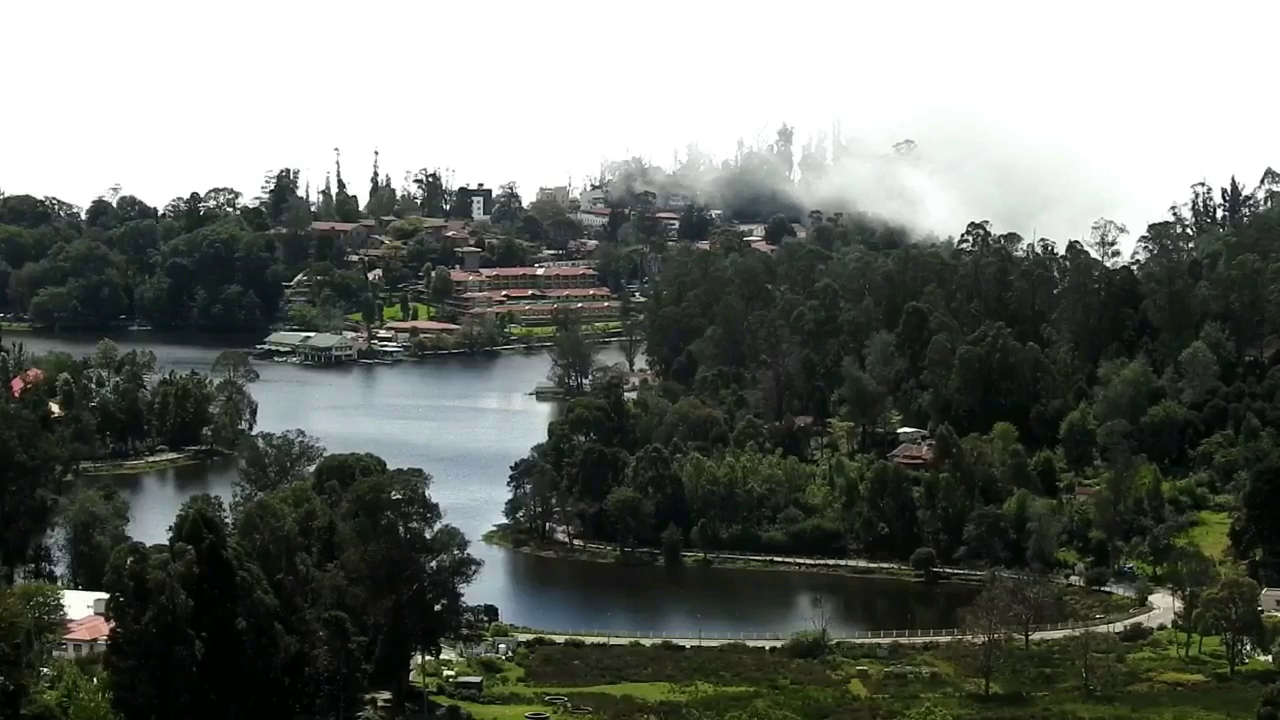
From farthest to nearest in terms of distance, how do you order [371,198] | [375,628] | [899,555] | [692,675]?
[371,198] < [899,555] < [692,675] < [375,628]

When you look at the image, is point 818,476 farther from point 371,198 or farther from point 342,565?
point 371,198

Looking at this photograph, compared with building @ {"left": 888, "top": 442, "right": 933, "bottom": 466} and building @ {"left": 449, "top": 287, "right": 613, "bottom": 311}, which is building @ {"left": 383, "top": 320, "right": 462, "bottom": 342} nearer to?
building @ {"left": 449, "top": 287, "right": 613, "bottom": 311}

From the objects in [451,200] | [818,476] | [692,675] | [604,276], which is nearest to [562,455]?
[818,476]

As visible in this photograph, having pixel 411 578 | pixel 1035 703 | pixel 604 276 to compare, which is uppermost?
pixel 604 276

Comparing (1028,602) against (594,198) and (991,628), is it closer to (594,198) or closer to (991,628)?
(991,628)

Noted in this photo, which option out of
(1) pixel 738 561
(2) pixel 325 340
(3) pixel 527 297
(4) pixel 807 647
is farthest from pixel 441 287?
(4) pixel 807 647

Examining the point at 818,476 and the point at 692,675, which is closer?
the point at 692,675
